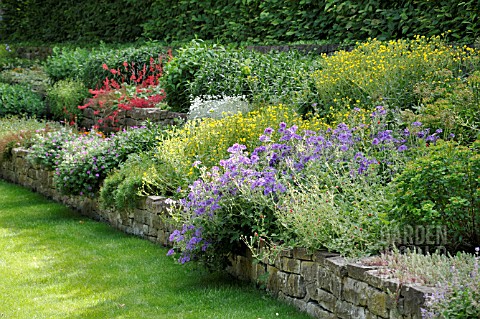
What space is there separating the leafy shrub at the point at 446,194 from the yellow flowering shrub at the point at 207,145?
2243 millimetres

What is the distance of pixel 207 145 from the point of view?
24.0 ft

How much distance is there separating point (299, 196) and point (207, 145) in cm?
201

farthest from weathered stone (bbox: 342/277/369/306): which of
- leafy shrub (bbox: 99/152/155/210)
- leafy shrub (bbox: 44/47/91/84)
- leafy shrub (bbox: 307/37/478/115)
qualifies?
leafy shrub (bbox: 44/47/91/84)

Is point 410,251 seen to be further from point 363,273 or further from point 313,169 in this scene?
point 313,169

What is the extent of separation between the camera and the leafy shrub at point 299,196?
514cm

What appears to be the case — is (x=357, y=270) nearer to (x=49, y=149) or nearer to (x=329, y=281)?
(x=329, y=281)

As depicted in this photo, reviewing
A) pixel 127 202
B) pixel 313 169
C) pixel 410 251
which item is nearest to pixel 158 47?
pixel 127 202

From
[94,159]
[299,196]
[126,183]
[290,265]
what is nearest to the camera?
[290,265]

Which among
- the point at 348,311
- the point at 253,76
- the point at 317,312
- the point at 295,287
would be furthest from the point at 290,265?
the point at 253,76

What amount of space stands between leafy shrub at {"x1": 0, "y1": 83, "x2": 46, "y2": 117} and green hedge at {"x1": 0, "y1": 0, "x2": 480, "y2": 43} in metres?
3.25

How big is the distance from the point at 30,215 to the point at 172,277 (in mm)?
3426

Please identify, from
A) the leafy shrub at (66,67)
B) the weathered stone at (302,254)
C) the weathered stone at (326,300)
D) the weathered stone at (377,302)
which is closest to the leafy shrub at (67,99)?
the leafy shrub at (66,67)

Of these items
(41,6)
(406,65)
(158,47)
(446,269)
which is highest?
(41,6)

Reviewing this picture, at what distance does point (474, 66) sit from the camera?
7.61 meters
